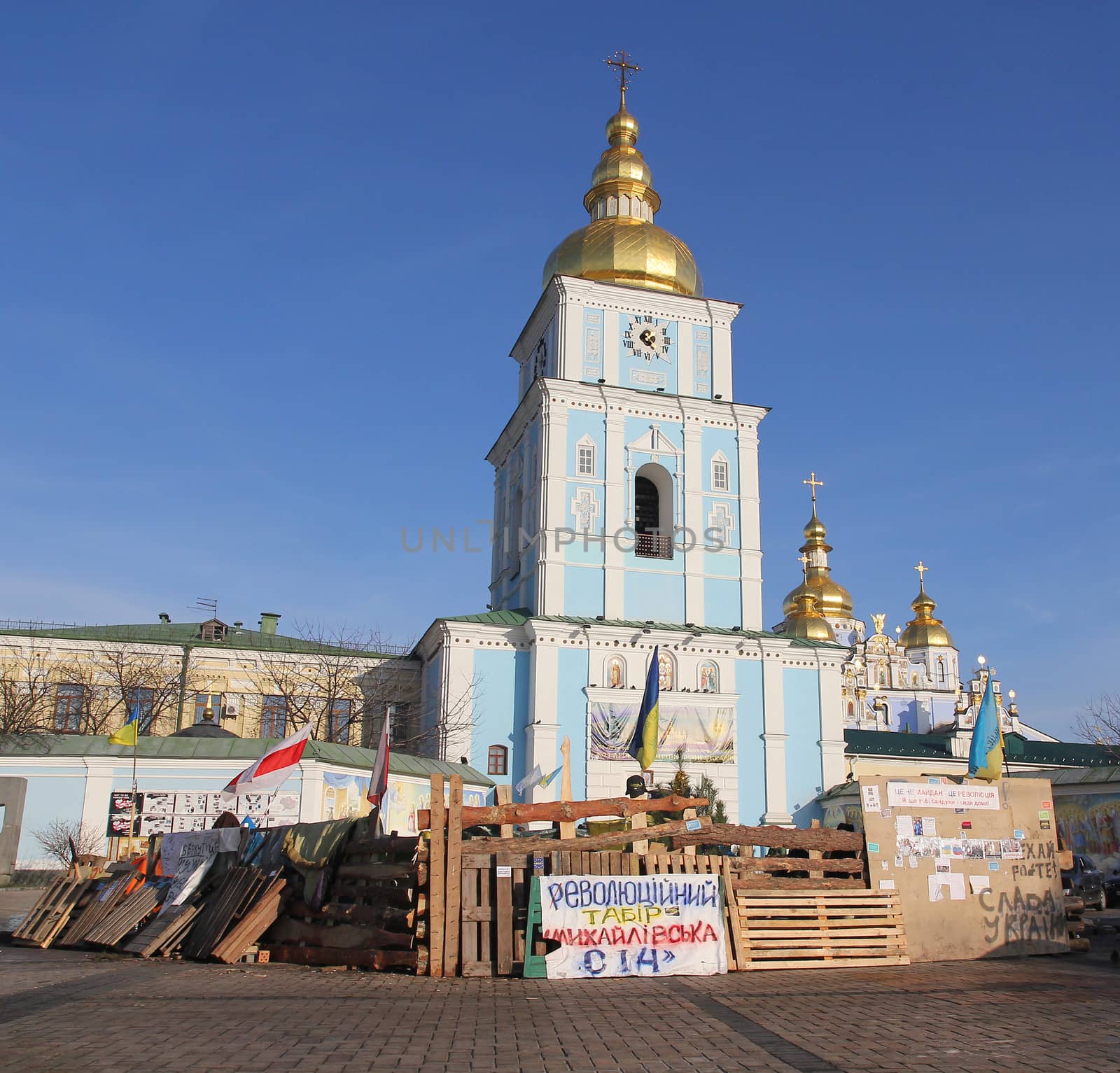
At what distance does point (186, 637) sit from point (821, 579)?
45149 mm

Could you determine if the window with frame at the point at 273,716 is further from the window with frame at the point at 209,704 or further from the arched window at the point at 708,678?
the arched window at the point at 708,678

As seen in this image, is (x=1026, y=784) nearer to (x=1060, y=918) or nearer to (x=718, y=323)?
(x=1060, y=918)

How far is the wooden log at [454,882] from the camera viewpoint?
11.1m

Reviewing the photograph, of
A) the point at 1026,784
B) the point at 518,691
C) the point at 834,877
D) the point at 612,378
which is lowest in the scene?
the point at 834,877

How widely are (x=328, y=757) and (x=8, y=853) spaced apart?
6.88 meters

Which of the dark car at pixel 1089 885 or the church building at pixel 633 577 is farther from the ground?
the church building at pixel 633 577

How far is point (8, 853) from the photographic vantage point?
23844 mm

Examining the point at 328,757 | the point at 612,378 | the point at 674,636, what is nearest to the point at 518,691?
the point at 674,636

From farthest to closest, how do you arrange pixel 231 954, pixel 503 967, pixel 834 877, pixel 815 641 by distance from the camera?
pixel 815 641
pixel 834 877
pixel 231 954
pixel 503 967

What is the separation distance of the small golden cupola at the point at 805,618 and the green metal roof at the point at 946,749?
14.8 metres

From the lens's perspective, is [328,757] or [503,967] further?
[328,757]

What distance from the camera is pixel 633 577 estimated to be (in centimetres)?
3284

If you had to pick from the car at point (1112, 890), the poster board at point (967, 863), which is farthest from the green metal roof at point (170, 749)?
the car at point (1112, 890)

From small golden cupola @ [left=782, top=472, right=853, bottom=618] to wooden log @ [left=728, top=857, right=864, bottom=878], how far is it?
59.4m
